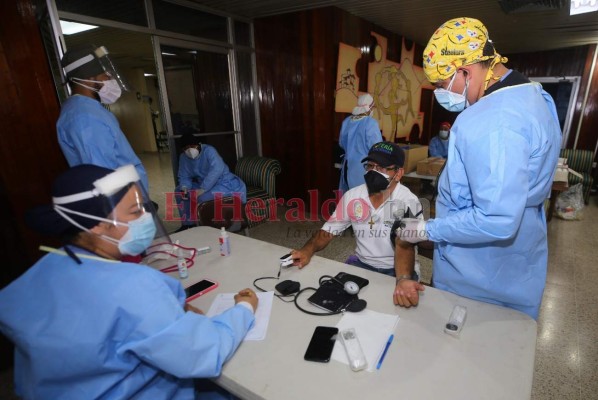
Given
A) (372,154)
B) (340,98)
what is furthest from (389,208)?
(340,98)

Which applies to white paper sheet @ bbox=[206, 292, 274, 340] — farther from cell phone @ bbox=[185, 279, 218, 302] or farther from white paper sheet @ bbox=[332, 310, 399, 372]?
white paper sheet @ bbox=[332, 310, 399, 372]

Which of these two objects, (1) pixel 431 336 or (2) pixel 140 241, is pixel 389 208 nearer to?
(1) pixel 431 336

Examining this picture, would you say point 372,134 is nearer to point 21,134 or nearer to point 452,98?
point 452,98

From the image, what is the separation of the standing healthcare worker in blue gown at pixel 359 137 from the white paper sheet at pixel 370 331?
2.38 metres

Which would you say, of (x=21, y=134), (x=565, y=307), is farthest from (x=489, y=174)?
(x=21, y=134)

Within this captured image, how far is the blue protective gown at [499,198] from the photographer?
0.89 meters

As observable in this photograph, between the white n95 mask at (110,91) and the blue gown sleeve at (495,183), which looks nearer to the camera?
the blue gown sleeve at (495,183)

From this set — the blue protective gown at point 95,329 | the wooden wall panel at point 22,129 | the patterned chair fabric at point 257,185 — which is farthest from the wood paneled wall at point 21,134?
A: the blue protective gown at point 95,329

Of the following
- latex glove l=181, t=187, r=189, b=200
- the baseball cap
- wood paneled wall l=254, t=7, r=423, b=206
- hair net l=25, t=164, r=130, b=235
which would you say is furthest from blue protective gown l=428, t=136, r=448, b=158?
hair net l=25, t=164, r=130, b=235

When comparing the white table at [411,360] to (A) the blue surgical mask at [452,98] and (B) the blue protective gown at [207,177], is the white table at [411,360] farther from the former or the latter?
(B) the blue protective gown at [207,177]

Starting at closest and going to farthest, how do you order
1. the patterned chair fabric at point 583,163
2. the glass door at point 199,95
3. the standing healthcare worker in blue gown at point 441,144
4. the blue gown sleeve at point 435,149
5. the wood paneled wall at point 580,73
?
the glass door at point 199,95 → the patterned chair fabric at point 583,163 → the standing healthcare worker in blue gown at point 441,144 → the blue gown sleeve at point 435,149 → the wood paneled wall at point 580,73

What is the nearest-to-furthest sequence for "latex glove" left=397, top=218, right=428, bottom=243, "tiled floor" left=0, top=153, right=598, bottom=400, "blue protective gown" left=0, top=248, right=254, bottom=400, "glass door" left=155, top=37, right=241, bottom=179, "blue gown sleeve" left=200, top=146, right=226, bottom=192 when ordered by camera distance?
"blue protective gown" left=0, top=248, right=254, bottom=400 → "latex glove" left=397, top=218, right=428, bottom=243 → "tiled floor" left=0, top=153, right=598, bottom=400 → "blue gown sleeve" left=200, top=146, right=226, bottom=192 → "glass door" left=155, top=37, right=241, bottom=179

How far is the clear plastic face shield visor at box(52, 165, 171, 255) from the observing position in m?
0.74

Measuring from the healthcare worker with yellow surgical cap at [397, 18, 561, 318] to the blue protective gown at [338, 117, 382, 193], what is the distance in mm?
2083
